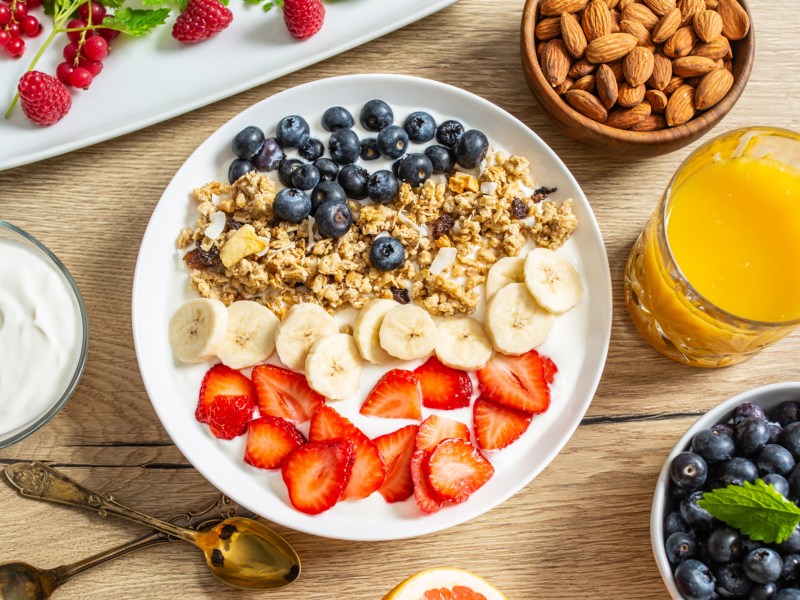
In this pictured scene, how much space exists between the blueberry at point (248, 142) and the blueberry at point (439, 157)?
33 cm

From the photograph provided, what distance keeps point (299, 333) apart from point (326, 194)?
268 millimetres

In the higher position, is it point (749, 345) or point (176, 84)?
point (176, 84)

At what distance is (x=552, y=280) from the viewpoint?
4.84ft

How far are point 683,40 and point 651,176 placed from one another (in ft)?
0.90

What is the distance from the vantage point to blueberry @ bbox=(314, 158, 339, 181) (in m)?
1.51

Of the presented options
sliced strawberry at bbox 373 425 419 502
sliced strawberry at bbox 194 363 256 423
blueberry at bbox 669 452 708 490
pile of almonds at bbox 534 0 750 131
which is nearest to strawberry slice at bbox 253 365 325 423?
sliced strawberry at bbox 194 363 256 423

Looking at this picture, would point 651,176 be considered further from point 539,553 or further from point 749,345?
point 539,553

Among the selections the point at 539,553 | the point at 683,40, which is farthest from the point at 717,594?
the point at 683,40

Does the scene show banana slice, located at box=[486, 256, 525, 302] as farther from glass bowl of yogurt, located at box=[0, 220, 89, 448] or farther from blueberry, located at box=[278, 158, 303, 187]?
glass bowl of yogurt, located at box=[0, 220, 89, 448]

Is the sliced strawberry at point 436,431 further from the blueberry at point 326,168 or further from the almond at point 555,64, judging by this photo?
the almond at point 555,64

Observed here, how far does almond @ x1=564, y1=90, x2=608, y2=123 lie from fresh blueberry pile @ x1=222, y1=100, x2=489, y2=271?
0.18m

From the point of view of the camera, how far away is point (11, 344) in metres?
1.47

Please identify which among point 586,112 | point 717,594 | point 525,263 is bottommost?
point 717,594

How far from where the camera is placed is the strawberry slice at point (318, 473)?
1392 mm
